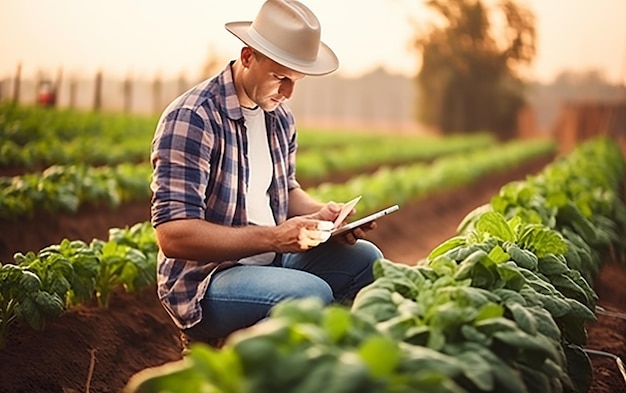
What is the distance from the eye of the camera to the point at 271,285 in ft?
12.1

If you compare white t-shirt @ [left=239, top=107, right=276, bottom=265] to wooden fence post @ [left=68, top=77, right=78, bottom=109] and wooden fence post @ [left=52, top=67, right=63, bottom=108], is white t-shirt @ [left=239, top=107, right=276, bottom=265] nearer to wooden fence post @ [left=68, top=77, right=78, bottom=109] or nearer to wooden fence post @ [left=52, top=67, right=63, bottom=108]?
wooden fence post @ [left=52, top=67, right=63, bottom=108]

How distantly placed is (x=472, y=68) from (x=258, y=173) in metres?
44.1

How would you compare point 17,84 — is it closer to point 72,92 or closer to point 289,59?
point 72,92

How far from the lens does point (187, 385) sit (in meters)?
2.29

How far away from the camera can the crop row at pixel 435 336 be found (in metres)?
2.17

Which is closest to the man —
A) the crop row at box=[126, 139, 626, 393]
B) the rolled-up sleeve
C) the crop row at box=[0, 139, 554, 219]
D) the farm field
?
the rolled-up sleeve

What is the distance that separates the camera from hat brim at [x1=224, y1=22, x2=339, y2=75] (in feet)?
13.0

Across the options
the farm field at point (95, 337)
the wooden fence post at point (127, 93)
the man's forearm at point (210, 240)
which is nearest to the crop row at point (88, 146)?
the farm field at point (95, 337)

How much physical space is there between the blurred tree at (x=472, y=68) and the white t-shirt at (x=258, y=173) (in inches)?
1677

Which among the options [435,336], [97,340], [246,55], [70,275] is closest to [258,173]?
[246,55]

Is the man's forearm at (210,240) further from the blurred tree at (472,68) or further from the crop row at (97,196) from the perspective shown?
the blurred tree at (472,68)

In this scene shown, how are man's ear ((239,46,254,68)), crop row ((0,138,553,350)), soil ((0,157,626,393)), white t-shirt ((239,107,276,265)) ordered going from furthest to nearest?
crop row ((0,138,553,350)), soil ((0,157,626,393)), white t-shirt ((239,107,276,265)), man's ear ((239,46,254,68))

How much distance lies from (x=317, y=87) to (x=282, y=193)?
61589mm

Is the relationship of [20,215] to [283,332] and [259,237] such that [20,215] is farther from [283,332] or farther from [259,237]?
[283,332]
